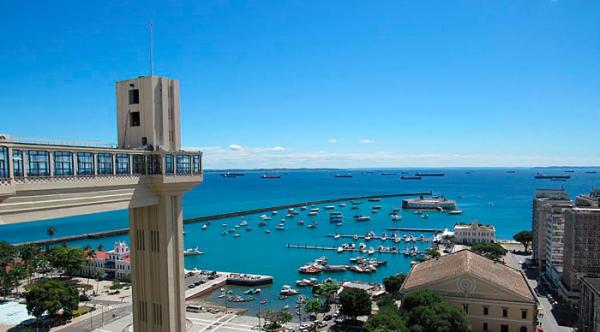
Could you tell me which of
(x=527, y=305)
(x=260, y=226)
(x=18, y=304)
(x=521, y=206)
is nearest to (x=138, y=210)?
(x=527, y=305)

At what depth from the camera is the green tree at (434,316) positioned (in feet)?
121

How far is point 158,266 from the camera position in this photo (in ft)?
68.7

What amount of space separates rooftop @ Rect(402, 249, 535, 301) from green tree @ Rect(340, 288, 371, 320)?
575 centimetres

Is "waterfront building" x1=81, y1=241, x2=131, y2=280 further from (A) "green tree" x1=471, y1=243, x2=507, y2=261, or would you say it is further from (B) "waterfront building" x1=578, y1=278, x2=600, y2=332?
(B) "waterfront building" x1=578, y1=278, x2=600, y2=332

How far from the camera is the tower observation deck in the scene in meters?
16.7

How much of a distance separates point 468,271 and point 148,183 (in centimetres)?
3581

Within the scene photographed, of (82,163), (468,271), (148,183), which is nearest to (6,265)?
(148,183)

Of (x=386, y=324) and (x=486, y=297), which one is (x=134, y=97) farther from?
(x=486, y=297)

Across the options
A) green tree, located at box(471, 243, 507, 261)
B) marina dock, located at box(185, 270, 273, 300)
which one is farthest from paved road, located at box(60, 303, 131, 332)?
green tree, located at box(471, 243, 507, 261)

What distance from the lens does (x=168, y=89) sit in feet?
69.6

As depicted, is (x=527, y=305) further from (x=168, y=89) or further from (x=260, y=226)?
(x=260, y=226)

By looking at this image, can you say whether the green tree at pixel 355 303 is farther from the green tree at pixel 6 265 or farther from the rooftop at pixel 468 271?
the green tree at pixel 6 265

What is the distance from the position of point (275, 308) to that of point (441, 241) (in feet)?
193

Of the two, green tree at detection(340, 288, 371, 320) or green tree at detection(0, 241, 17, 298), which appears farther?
green tree at detection(0, 241, 17, 298)
